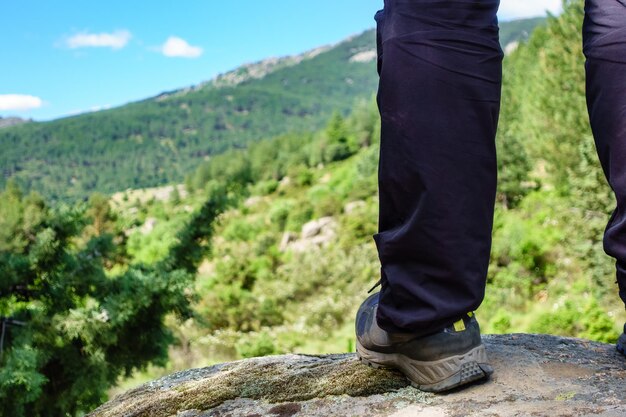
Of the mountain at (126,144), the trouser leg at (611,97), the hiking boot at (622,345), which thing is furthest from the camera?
the mountain at (126,144)

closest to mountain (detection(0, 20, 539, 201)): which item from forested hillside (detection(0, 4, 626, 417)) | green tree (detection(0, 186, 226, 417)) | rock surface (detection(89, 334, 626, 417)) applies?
forested hillside (detection(0, 4, 626, 417))

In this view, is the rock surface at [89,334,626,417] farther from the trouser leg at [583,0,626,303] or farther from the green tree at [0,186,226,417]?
Answer: the green tree at [0,186,226,417]

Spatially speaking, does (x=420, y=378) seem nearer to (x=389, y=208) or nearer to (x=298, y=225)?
(x=389, y=208)

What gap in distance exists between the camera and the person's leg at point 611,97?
1364 mm

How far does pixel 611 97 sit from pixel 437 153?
1.55 feet

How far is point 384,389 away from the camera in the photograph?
1.38m

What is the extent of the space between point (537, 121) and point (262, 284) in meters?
12.5

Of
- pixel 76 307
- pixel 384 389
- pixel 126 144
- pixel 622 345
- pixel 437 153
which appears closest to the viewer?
pixel 437 153

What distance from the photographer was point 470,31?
128cm

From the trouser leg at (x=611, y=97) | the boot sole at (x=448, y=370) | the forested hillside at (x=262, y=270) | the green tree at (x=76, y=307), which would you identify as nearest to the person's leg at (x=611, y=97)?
the trouser leg at (x=611, y=97)

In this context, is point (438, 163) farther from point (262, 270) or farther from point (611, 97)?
point (262, 270)

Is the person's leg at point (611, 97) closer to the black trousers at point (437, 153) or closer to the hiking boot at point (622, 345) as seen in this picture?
the black trousers at point (437, 153)

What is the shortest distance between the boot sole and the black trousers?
0.27 feet

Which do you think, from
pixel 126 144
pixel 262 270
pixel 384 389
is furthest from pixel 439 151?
pixel 126 144
